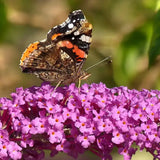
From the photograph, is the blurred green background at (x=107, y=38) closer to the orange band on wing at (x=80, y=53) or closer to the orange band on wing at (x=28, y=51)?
the orange band on wing at (x=80, y=53)

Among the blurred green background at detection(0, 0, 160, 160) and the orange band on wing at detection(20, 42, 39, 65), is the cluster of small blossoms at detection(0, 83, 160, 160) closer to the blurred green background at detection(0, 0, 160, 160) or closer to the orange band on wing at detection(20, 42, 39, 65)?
the orange band on wing at detection(20, 42, 39, 65)

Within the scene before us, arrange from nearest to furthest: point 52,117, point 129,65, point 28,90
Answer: point 52,117
point 28,90
point 129,65

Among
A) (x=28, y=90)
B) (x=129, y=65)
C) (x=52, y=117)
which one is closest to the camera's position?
(x=52, y=117)

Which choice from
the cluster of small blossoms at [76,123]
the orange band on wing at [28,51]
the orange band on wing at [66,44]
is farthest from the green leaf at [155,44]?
the orange band on wing at [28,51]

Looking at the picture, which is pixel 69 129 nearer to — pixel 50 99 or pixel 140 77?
pixel 50 99

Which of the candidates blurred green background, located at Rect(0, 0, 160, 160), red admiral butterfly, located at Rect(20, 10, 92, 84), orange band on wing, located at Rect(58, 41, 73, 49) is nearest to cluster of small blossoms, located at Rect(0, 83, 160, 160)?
red admiral butterfly, located at Rect(20, 10, 92, 84)

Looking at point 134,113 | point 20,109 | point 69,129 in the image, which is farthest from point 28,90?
point 134,113
